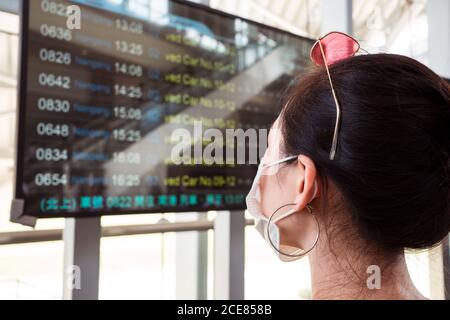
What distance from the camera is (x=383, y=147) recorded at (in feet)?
2.61

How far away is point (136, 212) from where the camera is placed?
1.28 meters

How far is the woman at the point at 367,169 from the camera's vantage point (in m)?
0.80

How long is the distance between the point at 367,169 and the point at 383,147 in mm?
51

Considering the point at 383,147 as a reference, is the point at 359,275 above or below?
below

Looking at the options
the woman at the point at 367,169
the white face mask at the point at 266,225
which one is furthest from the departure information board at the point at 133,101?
the woman at the point at 367,169

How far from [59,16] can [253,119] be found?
786 mm

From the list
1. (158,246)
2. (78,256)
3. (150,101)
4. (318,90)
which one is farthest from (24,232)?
(318,90)

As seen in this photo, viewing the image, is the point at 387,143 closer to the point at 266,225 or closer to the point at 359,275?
the point at 359,275

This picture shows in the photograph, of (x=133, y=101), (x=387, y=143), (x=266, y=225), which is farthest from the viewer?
(x=133, y=101)

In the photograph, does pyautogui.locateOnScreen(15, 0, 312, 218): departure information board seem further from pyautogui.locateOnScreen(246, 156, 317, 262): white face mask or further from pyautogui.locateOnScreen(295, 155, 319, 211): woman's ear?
pyautogui.locateOnScreen(295, 155, 319, 211): woman's ear

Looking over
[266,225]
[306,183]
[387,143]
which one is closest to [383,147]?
[387,143]

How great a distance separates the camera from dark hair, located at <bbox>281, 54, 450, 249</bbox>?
79 cm

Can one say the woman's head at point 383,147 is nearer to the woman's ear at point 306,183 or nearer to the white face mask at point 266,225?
the woman's ear at point 306,183

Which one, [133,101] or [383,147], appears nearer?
[383,147]
